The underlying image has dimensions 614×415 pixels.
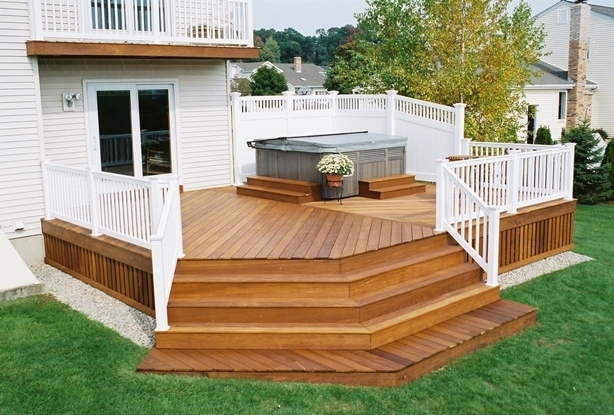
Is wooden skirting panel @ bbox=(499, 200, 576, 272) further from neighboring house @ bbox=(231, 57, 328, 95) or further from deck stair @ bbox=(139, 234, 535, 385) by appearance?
neighboring house @ bbox=(231, 57, 328, 95)

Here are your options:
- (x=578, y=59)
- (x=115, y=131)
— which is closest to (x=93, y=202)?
(x=115, y=131)

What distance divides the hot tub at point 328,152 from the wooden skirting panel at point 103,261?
12.0 feet

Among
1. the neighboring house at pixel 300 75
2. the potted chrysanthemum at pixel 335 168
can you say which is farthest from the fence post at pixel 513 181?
the neighboring house at pixel 300 75

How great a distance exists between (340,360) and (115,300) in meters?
3.36

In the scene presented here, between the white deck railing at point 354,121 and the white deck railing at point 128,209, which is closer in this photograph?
the white deck railing at point 128,209

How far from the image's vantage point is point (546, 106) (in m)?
28.2

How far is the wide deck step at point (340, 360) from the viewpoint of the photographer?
554cm

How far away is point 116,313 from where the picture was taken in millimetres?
7316

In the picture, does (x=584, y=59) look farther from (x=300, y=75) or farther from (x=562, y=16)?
(x=300, y=75)

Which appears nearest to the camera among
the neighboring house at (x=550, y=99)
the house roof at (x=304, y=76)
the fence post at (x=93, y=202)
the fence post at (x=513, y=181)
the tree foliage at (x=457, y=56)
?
the fence post at (x=93, y=202)

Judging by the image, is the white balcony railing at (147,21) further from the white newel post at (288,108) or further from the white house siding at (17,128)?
the white newel post at (288,108)

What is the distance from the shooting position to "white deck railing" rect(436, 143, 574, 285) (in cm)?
741

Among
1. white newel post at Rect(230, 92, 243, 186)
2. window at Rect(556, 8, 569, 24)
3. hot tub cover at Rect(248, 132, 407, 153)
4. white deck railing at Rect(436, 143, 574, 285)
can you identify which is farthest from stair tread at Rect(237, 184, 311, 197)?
window at Rect(556, 8, 569, 24)

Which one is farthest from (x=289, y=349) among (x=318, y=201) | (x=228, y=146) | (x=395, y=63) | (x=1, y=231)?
(x=395, y=63)
